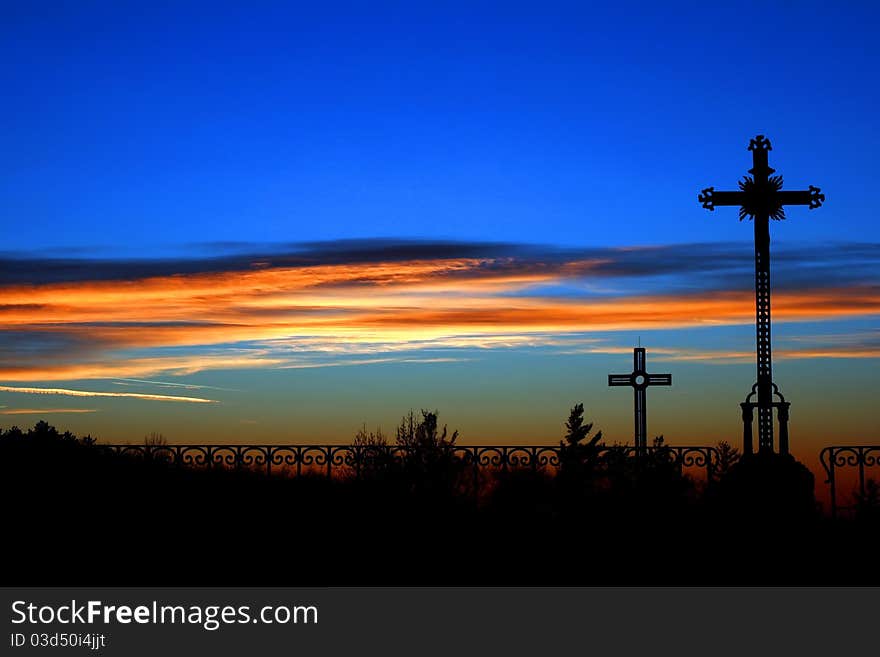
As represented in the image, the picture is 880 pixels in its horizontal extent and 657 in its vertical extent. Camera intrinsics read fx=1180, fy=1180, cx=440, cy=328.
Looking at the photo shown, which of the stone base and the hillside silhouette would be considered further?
the stone base

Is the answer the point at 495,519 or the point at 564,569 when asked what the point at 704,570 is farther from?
the point at 495,519

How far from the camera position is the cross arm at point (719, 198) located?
21.6 metres

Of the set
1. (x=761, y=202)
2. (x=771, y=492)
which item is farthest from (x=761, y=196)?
(x=771, y=492)

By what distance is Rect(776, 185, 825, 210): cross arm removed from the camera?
850 inches

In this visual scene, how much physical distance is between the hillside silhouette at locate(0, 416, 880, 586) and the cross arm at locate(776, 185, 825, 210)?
15.5 feet

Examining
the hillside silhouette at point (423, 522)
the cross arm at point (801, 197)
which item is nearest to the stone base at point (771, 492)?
the hillside silhouette at point (423, 522)

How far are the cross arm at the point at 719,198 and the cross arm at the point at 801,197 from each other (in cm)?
68

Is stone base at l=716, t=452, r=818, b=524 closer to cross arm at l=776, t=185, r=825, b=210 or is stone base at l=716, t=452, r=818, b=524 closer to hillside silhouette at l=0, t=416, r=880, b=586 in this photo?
hillside silhouette at l=0, t=416, r=880, b=586

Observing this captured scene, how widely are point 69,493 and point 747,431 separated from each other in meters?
12.0

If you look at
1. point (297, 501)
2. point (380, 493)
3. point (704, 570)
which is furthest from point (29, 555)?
point (704, 570)

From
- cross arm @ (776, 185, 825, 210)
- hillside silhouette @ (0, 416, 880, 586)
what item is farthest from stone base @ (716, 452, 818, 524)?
cross arm @ (776, 185, 825, 210)

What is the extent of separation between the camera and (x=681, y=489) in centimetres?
2127

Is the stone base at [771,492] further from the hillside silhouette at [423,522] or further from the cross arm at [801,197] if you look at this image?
the cross arm at [801,197]

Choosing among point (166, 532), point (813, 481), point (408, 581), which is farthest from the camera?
point (813, 481)
